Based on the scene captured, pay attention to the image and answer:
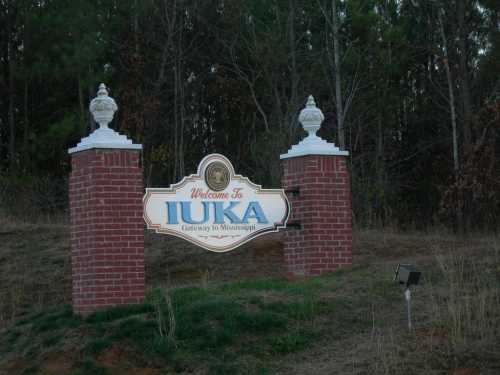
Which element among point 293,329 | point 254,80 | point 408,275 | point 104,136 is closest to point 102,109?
point 104,136

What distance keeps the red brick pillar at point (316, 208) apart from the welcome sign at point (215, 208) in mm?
273

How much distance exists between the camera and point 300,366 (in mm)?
10312

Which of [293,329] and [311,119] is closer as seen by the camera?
[293,329]

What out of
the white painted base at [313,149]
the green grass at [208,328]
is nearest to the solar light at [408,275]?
the green grass at [208,328]

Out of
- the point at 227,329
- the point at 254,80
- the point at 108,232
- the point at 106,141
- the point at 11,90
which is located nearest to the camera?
the point at 227,329

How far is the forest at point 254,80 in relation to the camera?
96.9ft

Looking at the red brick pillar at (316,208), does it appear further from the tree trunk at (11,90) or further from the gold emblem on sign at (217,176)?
the tree trunk at (11,90)

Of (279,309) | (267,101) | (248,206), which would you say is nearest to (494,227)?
Result: (267,101)

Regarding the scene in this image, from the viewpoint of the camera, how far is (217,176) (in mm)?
13875

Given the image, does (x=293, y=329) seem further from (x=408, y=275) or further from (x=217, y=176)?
(x=217, y=176)

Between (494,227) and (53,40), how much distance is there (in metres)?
13.1

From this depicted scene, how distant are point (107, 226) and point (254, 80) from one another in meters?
19.1

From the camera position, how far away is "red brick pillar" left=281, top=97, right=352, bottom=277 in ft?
47.0

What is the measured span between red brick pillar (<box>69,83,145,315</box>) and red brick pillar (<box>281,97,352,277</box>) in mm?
2585
